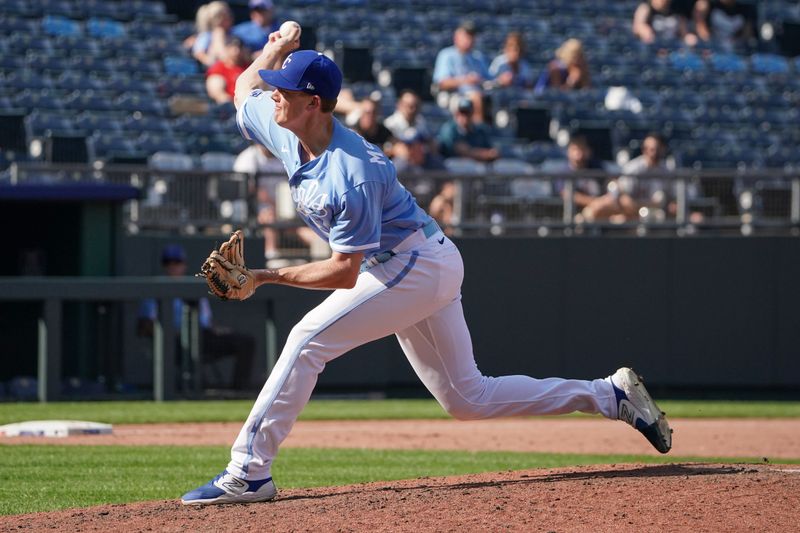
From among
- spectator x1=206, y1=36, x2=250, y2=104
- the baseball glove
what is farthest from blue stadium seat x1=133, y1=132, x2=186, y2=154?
the baseball glove

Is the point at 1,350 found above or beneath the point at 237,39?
beneath

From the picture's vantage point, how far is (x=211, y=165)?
577 inches

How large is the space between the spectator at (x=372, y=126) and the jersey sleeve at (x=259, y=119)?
7730 mm

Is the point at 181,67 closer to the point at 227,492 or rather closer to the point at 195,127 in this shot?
the point at 195,127

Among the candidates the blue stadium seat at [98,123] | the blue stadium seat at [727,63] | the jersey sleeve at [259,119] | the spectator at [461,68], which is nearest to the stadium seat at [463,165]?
the spectator at [461,68]

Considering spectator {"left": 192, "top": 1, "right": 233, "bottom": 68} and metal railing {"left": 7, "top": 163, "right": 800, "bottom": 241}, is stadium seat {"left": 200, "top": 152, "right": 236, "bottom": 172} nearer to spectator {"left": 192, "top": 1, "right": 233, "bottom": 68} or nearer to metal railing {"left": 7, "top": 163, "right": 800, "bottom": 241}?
metal railing {"left": 7, "top": 163, "right": 800, "bottom": 241}

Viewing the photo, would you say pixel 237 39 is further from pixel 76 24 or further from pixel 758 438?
pixel 758 438

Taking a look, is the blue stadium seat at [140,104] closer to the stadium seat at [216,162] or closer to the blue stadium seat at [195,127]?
the blue stadium seat at [195,127]

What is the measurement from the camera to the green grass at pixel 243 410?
11.1m

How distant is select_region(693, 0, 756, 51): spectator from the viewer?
22.0 meters

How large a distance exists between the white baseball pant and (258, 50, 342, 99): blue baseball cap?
75cm

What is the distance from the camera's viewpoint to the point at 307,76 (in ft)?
18.2

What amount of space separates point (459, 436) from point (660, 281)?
4701 mm

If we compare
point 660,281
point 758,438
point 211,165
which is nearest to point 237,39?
point 211,165
